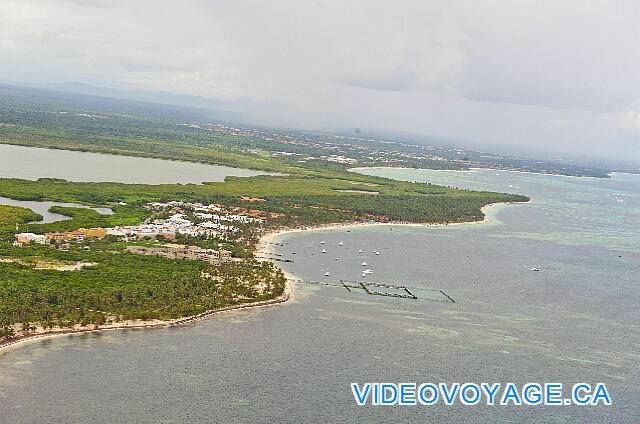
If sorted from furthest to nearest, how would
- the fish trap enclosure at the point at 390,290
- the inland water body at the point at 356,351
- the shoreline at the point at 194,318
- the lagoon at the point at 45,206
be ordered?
the lagoon at the point at 45,206, the fish trap enclosure at the point at 390,290, the shoreline at the point at 194,318, the inland water body at the point at 356,351

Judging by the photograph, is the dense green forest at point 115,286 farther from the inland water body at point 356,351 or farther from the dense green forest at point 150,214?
the inland water body at point 356,351

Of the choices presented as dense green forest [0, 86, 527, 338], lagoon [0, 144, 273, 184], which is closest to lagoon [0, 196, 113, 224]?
dense green forest [0, 86, 527, 338]

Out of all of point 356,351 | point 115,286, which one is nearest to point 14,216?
point 115,286

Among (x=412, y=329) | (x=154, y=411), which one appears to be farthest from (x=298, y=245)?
(x=154, y=411)

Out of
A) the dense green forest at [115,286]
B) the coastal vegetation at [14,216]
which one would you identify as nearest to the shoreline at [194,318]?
the dense green forest at [115,286]

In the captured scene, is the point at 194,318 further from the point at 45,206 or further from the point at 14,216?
the point at 45,206

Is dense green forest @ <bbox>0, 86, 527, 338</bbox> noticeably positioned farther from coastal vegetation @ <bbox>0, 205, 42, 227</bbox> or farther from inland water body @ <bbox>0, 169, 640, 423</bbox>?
inland water body @ <bbox>0, 169, 640, 423</bbox>

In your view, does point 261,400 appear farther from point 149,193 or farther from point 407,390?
point 149,193
